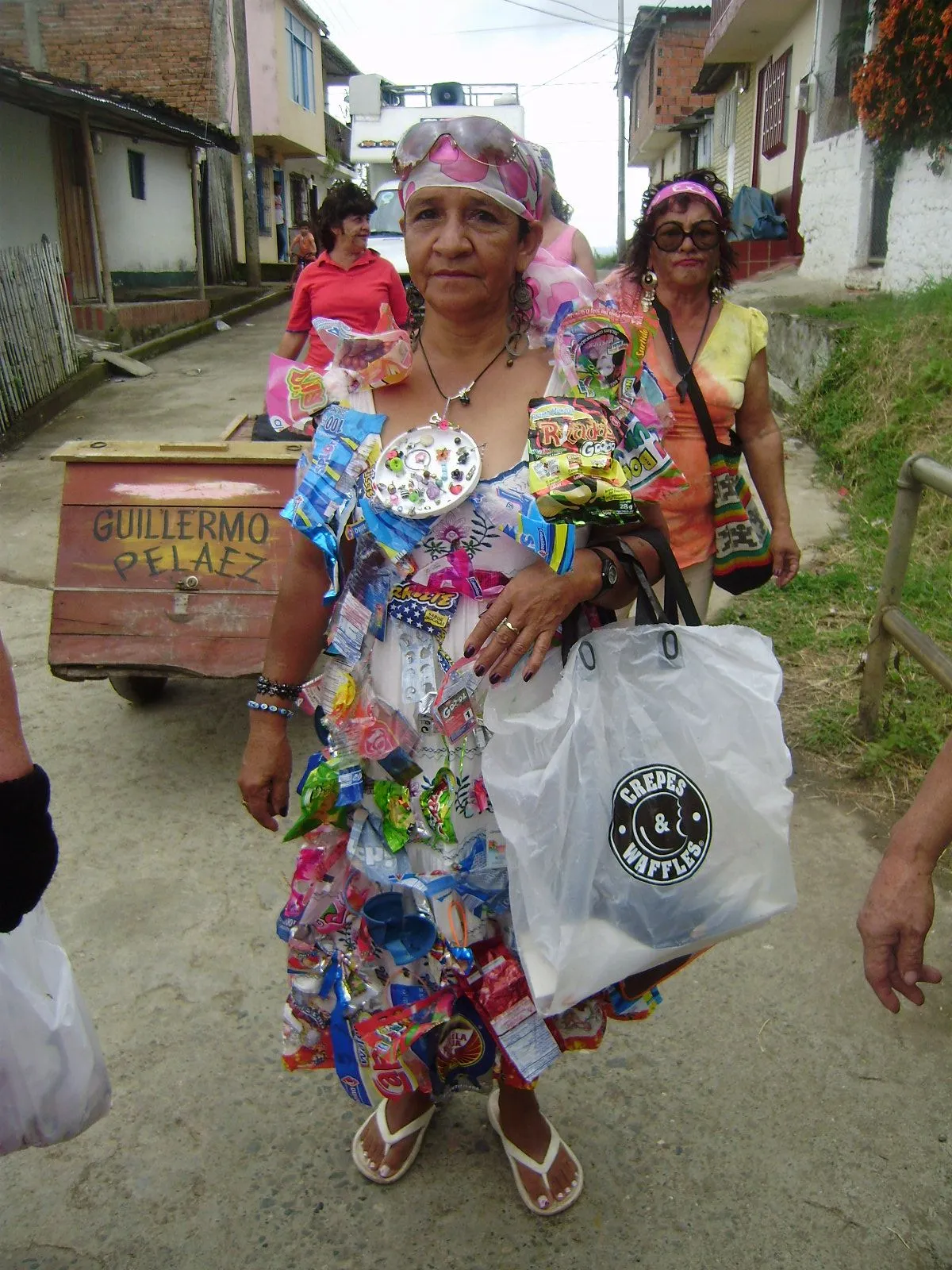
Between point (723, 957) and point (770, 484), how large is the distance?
137 centimetres

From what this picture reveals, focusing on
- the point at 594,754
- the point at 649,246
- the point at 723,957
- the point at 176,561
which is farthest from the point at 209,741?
the point at 594,754

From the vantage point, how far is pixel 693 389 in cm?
289

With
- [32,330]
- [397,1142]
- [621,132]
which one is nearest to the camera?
[397,1142]

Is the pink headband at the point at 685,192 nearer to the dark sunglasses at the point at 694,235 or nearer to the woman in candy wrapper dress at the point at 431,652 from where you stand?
the dark sunglasses at the point at 694,235

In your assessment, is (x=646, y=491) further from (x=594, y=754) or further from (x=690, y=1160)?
(x=690, y=1160)

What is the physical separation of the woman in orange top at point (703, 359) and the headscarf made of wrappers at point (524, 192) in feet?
3.64

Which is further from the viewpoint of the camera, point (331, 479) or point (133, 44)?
point (133, 44)

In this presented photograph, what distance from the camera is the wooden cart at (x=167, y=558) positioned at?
11.2 ft

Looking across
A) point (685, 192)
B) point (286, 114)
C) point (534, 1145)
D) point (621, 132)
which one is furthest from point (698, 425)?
point (621, 132)

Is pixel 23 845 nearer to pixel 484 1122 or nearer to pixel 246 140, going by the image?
pixel 484 1122

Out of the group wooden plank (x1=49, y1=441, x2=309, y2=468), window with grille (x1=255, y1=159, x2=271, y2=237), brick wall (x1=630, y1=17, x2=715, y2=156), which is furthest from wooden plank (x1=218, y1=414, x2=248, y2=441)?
brick wall (x1=630, y1=17, x2=715, y2=156)

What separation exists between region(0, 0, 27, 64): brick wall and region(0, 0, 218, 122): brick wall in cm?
2

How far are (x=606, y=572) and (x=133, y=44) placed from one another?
2369 cm

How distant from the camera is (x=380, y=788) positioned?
178 cm
